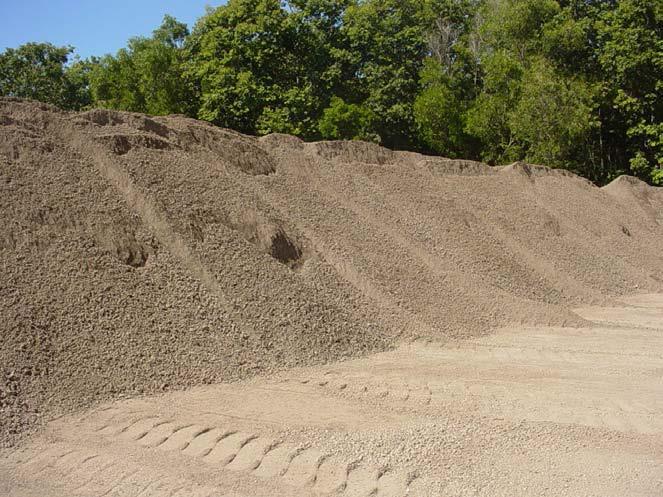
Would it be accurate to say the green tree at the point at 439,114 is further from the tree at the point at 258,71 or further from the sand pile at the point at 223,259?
the sand pile at the point at 223,259

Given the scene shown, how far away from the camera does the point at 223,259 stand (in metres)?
10.8

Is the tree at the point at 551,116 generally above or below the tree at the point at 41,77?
below

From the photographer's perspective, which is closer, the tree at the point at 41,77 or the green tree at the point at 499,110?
the green tree at the point at 499,110

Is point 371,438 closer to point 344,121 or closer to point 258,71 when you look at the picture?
point 344,121

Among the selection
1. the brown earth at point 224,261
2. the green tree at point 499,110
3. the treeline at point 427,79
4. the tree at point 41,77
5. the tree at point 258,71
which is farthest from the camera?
the tree at point 41,77

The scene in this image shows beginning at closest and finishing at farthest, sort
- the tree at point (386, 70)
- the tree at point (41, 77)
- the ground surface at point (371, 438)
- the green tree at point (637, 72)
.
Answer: the ground surface at point (371, 438)
the green tree at point (637, 72)
the tree at point (386, 70)
the tree at point (41, 77)

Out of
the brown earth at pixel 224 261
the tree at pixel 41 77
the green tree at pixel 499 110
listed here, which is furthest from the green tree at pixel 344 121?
the tree at pixel 41 77

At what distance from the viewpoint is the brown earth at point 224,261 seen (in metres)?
8.48

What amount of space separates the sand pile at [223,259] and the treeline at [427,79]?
1352 centimetres

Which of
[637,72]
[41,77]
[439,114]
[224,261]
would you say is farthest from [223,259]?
[41,77]

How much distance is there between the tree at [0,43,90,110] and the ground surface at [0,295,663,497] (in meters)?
34.6

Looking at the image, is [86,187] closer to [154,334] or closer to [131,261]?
[131,261]

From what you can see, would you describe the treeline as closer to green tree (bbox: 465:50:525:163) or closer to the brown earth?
green tree (bbox: 465:50:525:163)

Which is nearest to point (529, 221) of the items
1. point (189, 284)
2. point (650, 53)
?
point (189, 284)
